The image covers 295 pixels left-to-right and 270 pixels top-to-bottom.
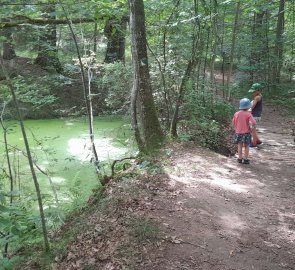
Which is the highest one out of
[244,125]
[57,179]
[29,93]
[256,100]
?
[29,93]

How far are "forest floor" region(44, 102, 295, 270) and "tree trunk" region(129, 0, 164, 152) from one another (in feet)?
2.43

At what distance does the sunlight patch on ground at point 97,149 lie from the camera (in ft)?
30.2

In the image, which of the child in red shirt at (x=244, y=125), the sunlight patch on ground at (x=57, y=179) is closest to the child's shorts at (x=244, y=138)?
the child in red shirt at (x=244, y=125)

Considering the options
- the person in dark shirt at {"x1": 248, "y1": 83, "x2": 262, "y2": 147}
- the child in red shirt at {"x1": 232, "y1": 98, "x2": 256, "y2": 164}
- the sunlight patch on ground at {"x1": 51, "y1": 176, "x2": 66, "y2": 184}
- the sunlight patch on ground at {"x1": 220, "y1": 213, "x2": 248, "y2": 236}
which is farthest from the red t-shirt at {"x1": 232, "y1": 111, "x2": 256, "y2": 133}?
the sunlight patch on ground at {"x1": 51, "y1": 176, "x2": 66, "y2": 184}

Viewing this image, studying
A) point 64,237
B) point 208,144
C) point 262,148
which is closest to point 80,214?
point 64,237

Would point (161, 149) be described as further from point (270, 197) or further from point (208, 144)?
point (270, 197)

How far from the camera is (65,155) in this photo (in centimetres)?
938

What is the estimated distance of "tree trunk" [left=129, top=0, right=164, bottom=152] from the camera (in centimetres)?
687

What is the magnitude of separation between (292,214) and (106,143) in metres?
6.40

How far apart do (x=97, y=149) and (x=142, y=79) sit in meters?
3.27

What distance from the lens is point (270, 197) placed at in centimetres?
549

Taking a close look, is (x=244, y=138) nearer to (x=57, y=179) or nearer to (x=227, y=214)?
(x=227, y=214)

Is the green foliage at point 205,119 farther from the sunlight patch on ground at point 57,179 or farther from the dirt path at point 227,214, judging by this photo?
the sunlight patch on ground at point 57,179

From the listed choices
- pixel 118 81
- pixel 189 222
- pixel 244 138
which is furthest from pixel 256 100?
pixel 189 222
